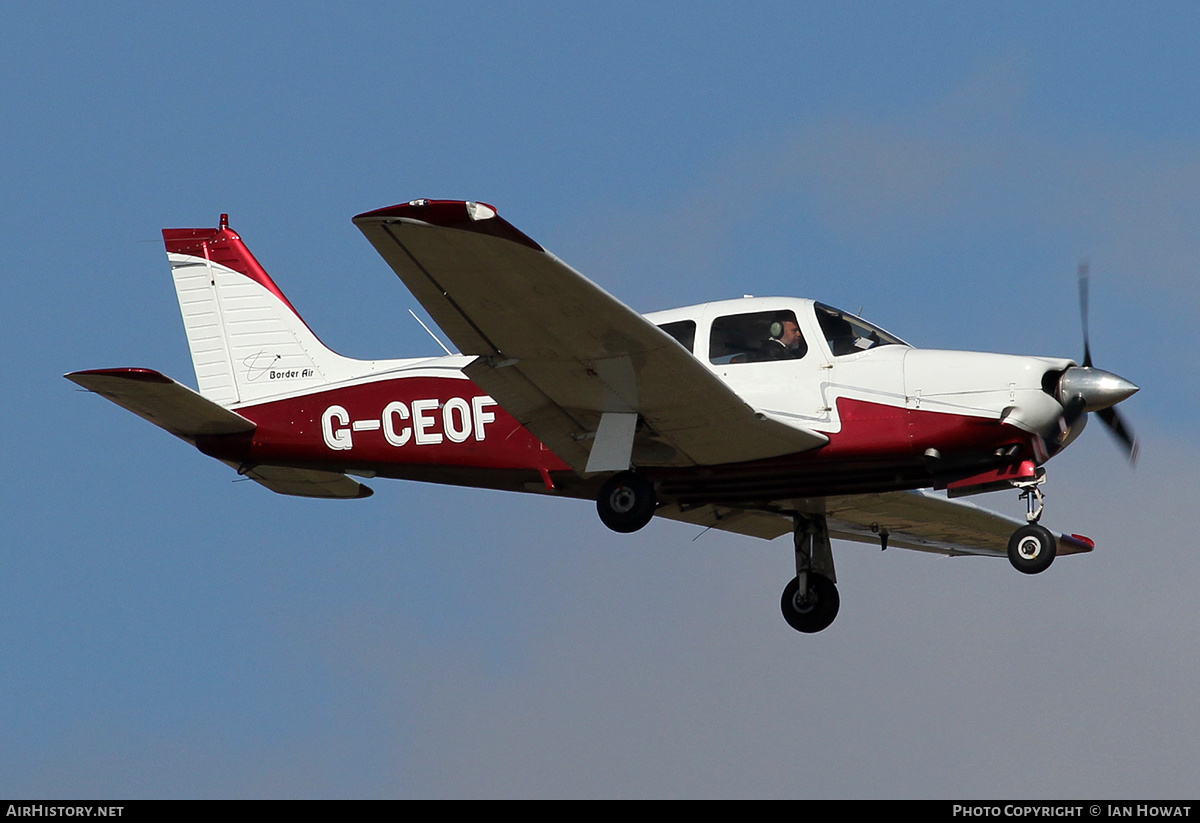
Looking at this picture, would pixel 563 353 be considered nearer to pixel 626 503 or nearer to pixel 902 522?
pixel 626 503

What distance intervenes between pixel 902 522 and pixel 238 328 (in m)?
7.95

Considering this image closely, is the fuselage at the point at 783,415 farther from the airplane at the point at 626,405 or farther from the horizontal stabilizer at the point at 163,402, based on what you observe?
the horizontal stabilizer at the point at 163,402

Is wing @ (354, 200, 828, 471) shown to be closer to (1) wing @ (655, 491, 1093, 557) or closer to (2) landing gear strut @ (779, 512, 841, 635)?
(1) wing @ (655, 491, 1093, 557)

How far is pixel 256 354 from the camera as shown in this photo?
18.3m

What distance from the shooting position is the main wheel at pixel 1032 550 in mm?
15031

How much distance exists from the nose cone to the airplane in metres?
0.02

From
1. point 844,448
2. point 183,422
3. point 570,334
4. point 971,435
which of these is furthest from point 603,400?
point 183,422

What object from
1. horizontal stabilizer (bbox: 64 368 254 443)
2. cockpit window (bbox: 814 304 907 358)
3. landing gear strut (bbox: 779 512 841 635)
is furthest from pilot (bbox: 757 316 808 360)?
horizontal stabilizer (bbox: 64 368 254 443)

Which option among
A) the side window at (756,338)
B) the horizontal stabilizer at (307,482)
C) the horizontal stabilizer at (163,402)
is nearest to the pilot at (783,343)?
the side window at (756,338)

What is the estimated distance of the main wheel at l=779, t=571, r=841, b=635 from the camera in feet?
57.9

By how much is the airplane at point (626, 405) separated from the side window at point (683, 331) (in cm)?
2

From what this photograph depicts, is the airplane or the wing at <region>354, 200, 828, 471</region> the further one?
the airplane

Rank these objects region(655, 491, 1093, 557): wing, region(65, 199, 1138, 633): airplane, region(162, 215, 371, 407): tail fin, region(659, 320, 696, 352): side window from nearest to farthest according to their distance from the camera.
Result: region(65, 199, 1138, 633): airplane
region(659, 320, 696, 352): side window
region(162, 215, 371, 407): tail fin
region(655, 491, 1093, 557): wing

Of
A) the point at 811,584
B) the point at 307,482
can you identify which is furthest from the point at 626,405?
the point at 307,482
